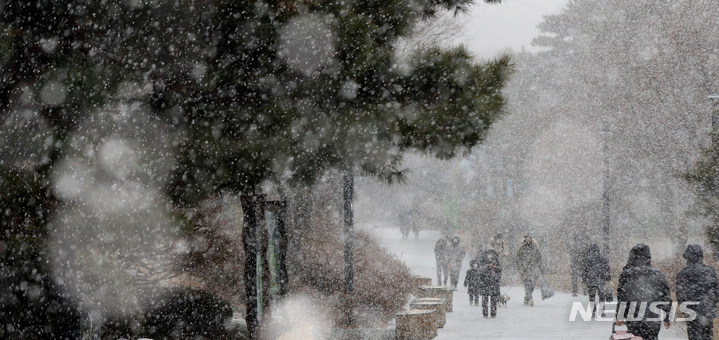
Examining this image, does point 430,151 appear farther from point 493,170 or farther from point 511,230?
point 493,170

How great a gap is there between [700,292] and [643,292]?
147 cm

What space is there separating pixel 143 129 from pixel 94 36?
932 mm

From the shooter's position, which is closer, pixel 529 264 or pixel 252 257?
pixel 252 257

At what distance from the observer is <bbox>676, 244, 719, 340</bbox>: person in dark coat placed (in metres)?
10.7

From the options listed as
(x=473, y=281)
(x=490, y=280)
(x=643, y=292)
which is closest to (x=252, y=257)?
(x=643, y=292)

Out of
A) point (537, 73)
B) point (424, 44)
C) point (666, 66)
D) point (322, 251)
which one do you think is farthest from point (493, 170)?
point (424, 44)

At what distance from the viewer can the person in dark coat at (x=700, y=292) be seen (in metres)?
10.7

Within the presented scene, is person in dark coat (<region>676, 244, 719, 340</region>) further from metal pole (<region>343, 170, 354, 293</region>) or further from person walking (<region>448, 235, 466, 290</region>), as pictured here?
person walking (<region>448, 235, 466, 290</region>)

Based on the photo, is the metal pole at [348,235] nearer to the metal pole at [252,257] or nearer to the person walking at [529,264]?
the metal pole at [252,257]

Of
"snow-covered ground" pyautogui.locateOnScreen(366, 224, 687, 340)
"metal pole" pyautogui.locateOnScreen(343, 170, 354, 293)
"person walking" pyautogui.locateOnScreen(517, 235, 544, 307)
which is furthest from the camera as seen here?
"person walking" pyautogui.locateOnScreen(517, 235, 544, 307)

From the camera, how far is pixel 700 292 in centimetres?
1078

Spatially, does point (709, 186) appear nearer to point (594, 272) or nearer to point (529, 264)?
point (594, 272)

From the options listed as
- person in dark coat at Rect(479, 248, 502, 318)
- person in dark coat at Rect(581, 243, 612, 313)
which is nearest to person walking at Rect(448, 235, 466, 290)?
person in dark coat at Rect(581, 243, 612, 313)

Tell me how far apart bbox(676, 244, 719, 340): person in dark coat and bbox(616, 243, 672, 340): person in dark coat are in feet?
3.23
